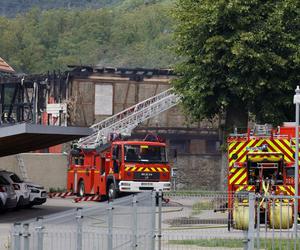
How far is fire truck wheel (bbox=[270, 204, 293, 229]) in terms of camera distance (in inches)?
664

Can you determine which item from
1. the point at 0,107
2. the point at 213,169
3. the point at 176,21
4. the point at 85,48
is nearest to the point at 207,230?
the point at 176,21

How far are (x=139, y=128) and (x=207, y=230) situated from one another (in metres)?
46.6

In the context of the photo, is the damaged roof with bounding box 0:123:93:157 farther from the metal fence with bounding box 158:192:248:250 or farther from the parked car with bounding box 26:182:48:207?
the metal fence with bounding box 158:192:248:250

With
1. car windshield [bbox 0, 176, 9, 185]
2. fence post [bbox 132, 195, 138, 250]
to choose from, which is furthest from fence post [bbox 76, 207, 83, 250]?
car windshield [bbox 0, 176, 9, 185]

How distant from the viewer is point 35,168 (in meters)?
48.3

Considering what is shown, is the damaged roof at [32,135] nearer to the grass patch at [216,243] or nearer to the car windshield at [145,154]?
the car windshield at [145,154]

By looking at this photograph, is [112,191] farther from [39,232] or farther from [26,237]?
[26,237]

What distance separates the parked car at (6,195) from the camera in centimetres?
3086

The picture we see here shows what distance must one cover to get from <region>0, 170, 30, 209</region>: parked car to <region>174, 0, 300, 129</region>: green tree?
27.2 ft

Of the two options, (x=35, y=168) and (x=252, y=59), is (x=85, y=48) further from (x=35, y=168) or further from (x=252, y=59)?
(x=252, y=59)

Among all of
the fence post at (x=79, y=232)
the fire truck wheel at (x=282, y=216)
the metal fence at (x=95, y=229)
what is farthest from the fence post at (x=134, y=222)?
the fire truck wheel at (x=282, y=216)

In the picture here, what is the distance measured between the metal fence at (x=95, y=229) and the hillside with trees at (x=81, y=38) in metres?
124

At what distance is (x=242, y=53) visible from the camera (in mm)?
35500

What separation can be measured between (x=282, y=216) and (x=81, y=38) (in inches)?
6069
